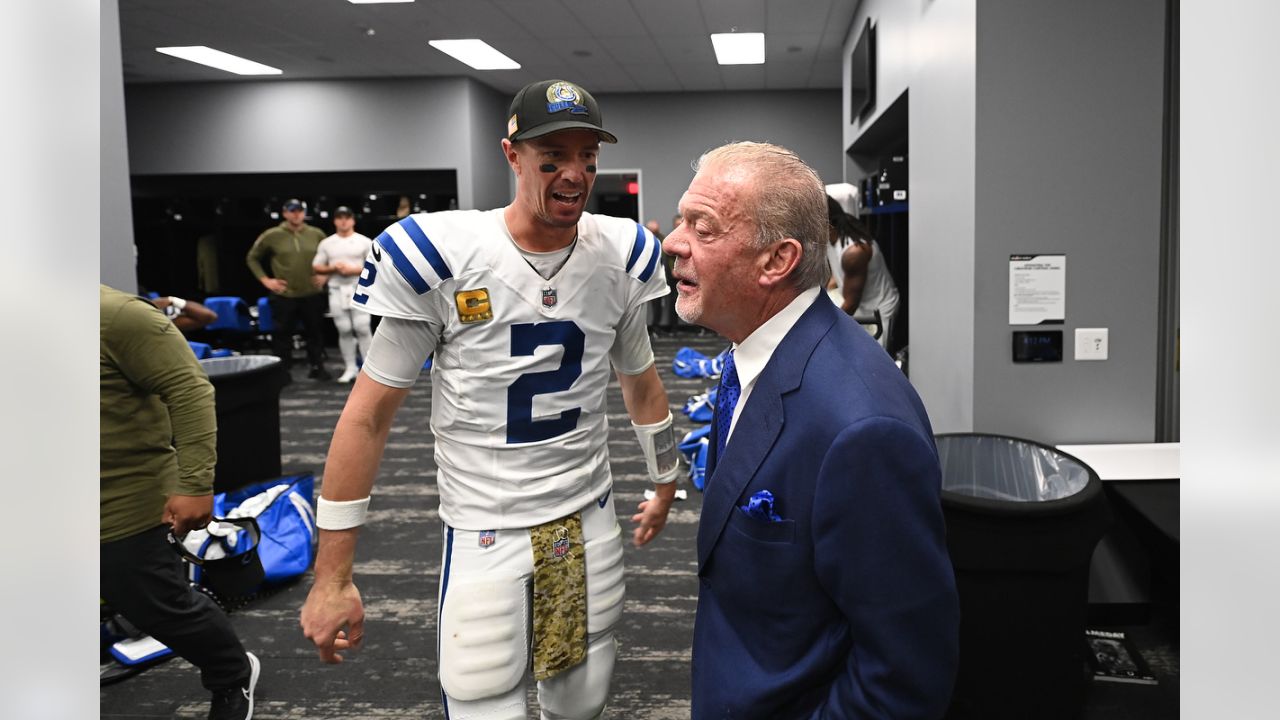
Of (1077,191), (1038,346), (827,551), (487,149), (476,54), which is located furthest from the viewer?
(487,149)

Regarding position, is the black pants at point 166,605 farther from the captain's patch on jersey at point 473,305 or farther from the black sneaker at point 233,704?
the captain's patch on jersey at point 473,305

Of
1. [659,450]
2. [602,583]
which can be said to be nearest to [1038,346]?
[659,450]

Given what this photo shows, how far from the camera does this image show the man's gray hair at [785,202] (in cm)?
134

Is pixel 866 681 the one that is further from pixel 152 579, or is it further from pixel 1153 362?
pixel 1153 362

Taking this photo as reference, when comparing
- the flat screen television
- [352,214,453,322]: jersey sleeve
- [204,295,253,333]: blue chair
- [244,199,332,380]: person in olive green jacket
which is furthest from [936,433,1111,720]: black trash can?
[204,295,253,333]: blue chair

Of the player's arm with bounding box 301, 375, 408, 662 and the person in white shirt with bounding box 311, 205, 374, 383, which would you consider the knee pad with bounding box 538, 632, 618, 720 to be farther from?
the person in white shirt with bounding box 311, 205, 374, 383

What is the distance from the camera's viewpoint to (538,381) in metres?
1.82

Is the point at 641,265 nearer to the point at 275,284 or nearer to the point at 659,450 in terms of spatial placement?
Result: the point at 659,450

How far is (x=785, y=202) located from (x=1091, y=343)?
2.18m

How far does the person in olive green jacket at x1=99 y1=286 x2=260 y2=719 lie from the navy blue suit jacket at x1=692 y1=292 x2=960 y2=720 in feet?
5.19

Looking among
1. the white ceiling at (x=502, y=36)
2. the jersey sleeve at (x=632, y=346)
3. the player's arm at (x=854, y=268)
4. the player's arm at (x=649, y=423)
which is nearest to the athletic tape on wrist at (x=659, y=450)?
the player's arm at (x=649, y=423)

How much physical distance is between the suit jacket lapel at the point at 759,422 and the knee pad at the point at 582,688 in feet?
2.13

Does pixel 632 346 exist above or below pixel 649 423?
above
